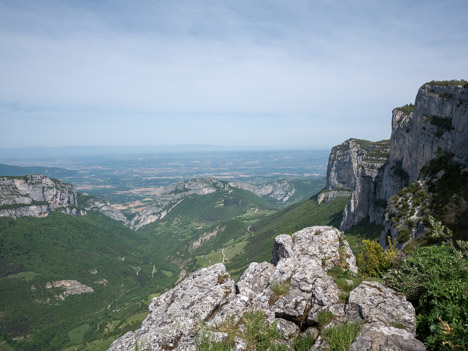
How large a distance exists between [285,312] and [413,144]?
217 ft

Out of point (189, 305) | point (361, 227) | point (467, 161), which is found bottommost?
point (361, 227)

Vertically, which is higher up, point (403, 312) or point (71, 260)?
point (403, 312)

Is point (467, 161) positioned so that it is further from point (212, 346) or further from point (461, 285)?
point (212, 346)

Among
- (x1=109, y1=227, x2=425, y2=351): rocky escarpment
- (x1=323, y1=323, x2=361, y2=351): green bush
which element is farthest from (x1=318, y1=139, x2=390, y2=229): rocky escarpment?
(x1=323, y1=323, x2=361, y2=351): green bush

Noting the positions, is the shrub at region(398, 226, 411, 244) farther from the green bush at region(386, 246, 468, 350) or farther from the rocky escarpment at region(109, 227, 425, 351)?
the rocky escarpment at region(109, 227, 425, 351)

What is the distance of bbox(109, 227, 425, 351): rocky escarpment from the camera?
9898 mm

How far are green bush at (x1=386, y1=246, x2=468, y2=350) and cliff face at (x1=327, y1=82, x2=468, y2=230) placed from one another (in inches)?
1480

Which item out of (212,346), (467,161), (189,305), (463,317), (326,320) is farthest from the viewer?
(467,161)

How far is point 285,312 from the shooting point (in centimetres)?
1257

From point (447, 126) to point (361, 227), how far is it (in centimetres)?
3894

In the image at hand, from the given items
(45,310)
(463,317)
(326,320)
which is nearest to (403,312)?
(463,317)

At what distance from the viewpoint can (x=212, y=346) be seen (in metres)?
9.23

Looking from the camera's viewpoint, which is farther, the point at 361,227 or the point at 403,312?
the point at 361,227

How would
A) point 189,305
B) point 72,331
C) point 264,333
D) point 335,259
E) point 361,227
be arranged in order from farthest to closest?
point 72,331 → point 361,227 → point 335,259 → point 189,305 → point 264,333
